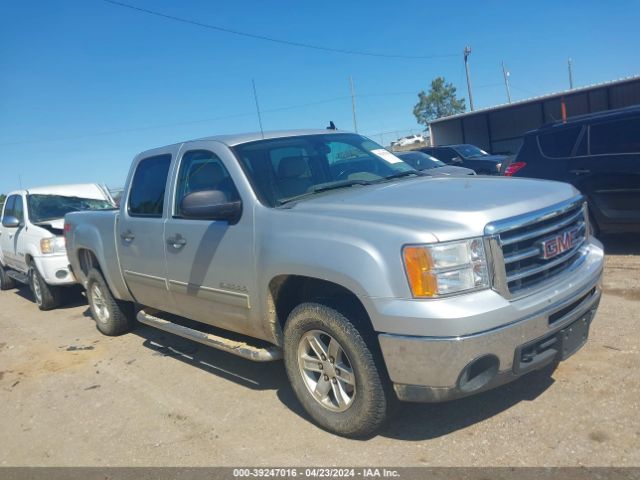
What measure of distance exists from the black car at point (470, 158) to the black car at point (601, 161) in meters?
8.72

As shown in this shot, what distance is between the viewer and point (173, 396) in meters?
4.45

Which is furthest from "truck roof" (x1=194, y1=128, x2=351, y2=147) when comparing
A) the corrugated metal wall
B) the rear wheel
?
the corrugated metal wall

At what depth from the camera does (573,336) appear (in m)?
3.21

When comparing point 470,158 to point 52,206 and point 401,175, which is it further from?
point 401,175

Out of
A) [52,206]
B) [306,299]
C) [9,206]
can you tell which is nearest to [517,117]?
[52,206]

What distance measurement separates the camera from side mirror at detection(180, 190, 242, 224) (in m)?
3.69

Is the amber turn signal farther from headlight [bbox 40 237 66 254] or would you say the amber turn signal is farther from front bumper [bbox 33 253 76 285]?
headlight [bbox 40 237 66 254]

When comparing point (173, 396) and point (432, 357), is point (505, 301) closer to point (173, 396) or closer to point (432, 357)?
point (432, 357)

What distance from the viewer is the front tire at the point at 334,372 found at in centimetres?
312

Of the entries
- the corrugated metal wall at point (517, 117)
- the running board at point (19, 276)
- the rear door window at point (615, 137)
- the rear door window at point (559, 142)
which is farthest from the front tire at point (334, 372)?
the corrugated metal wall at point (517, 117)

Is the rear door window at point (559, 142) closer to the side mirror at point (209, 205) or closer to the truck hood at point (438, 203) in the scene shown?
the truck hood at point (438, 203)

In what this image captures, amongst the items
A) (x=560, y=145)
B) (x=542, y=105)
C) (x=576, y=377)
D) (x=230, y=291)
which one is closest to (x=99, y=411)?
(x=230, y=291)

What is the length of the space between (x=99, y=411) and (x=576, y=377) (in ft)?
11.6

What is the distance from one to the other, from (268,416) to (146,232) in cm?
202
